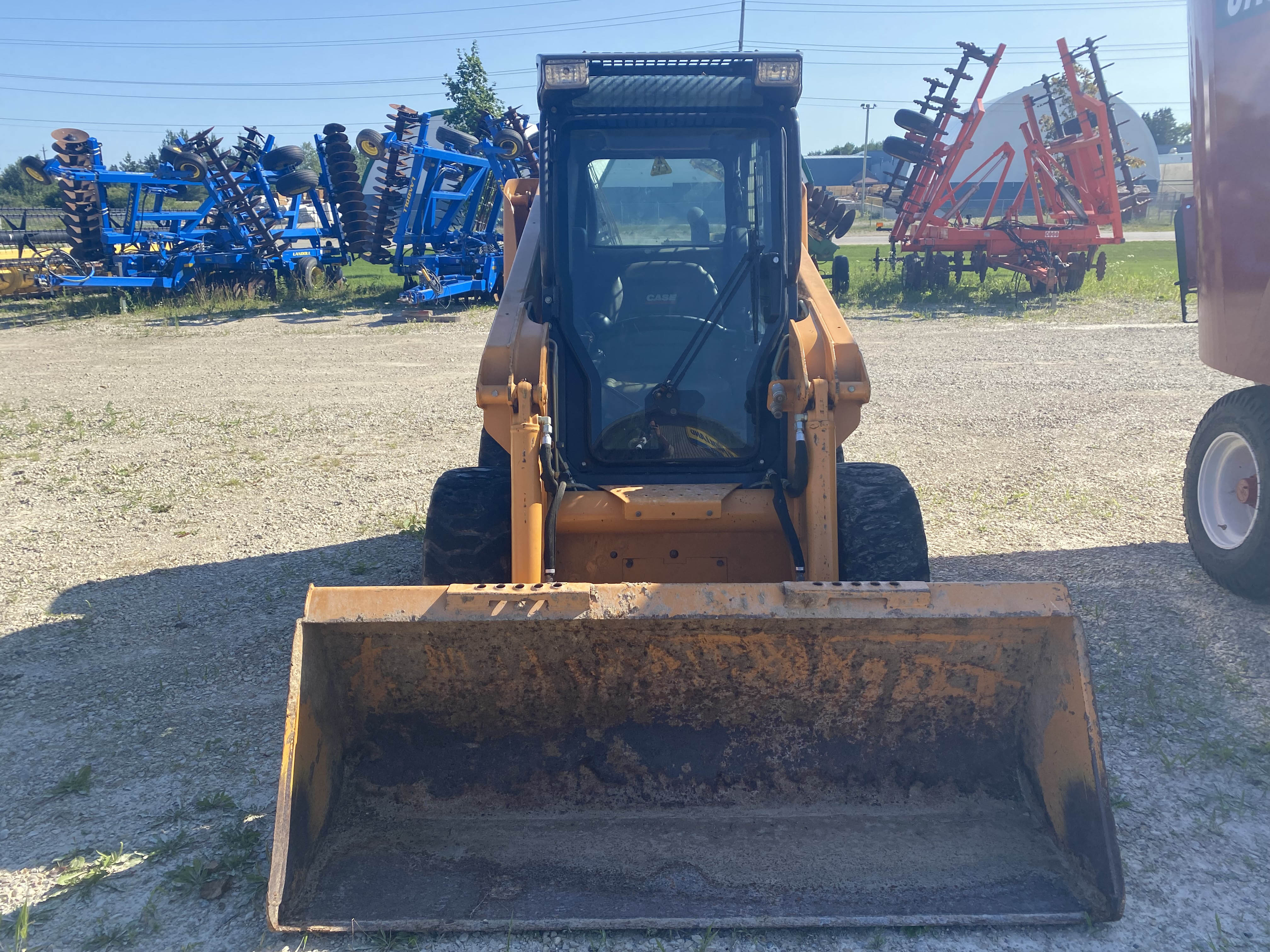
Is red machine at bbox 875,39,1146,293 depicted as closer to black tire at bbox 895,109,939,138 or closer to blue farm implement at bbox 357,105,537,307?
black tire at bbox 895,109,939,138

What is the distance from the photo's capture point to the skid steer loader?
9.50ft

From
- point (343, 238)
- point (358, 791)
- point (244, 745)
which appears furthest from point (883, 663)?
point (343, 238)

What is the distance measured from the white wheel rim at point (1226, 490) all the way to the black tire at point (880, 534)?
2392mm


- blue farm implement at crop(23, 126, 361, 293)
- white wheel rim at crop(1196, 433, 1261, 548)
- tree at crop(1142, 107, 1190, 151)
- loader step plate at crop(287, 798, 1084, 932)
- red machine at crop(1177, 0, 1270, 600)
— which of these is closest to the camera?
loader step plate at crop(287, 798, 1084, 932)

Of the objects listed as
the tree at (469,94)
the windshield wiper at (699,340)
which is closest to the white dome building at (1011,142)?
the tree at (469,94)

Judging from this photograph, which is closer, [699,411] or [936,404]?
[699,411]

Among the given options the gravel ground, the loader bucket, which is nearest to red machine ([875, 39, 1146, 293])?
the gravel ground

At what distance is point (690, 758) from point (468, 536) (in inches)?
55.0

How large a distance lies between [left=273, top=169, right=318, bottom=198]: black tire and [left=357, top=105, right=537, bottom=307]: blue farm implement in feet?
3.95

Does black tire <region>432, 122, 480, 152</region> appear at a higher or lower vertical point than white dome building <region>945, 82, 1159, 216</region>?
lower

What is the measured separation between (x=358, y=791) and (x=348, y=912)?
18.8 inches

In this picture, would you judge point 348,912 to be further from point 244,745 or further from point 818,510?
point 818,510

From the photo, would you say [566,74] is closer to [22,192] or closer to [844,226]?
[844,226]

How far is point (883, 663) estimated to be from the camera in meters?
3.21
